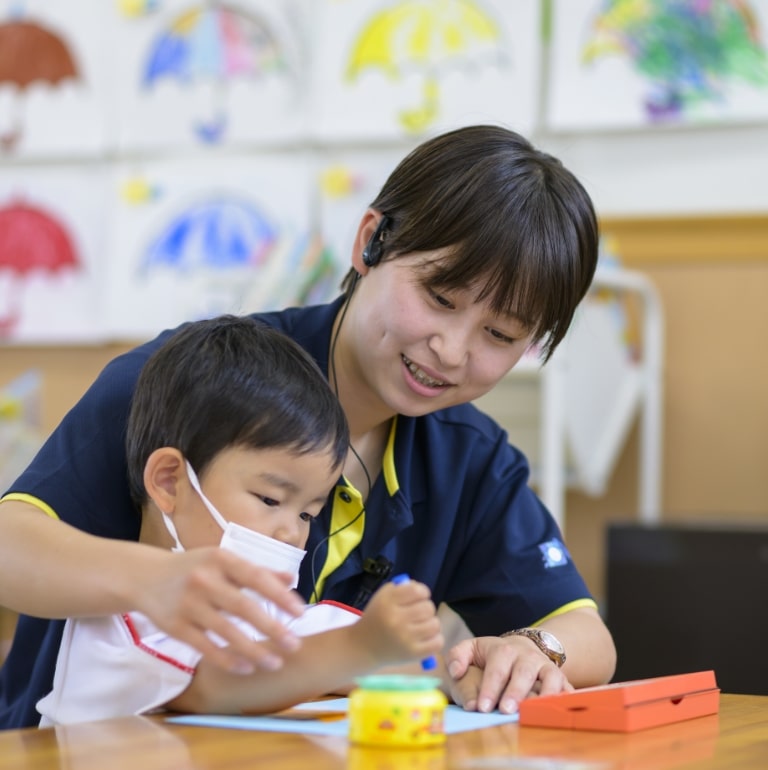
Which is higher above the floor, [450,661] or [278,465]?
[278,465]

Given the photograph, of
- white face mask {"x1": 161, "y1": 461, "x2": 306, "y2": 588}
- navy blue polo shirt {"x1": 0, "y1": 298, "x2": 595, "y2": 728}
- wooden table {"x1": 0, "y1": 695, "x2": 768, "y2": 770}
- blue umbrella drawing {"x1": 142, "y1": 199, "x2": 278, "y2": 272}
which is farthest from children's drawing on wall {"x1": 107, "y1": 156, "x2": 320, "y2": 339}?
wooden table {"x1": 0, "y1": 695, "x2": 768, "y2": 770}

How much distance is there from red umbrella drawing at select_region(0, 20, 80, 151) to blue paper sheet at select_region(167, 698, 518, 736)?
2805mm

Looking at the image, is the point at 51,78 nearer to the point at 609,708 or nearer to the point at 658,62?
the point at 658,62

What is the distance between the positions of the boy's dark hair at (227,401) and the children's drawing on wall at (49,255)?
229cm

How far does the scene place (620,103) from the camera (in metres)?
2.92

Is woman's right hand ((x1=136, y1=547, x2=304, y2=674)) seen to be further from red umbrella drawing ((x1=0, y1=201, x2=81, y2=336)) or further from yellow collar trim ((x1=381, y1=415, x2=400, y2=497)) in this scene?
red umbrella drawing ((x1=0, y1=201, x2=81, y2=336))

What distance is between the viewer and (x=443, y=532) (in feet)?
4.74

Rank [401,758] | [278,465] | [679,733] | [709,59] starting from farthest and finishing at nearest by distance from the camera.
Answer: [709,59] < [278,465] < [679,733] < [401,758]

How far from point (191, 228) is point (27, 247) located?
488 millimetres

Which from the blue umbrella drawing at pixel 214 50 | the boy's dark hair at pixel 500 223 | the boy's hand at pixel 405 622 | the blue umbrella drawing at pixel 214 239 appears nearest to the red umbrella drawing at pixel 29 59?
the blue umbrella drawing at pixel 214 50

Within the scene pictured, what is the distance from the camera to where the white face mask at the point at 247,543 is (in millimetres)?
1077

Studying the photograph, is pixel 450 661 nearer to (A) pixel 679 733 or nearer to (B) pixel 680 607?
(A) pixel 679 733

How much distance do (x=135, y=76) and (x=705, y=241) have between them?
1520 mm

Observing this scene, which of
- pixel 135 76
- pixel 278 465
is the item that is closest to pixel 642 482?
pixel 135 76
